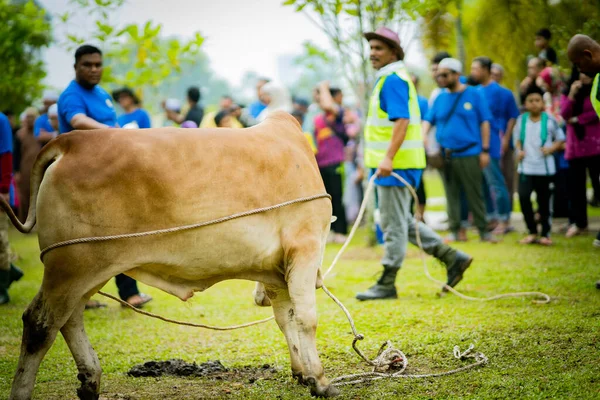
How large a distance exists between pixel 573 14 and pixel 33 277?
1224 cm

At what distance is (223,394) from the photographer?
4512 millimetres

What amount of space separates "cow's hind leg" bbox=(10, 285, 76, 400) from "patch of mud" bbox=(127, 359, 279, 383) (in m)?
1.09

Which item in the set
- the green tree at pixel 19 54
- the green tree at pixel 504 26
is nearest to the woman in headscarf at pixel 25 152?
the green tree at pixel 19 54

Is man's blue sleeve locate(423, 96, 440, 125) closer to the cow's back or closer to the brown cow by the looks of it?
the brown cow

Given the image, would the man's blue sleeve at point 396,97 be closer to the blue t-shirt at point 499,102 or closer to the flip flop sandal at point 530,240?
the flip flop sandal at point 530,240

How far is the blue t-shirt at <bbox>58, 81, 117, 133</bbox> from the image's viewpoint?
6.59 m

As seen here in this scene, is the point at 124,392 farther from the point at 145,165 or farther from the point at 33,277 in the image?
the point at 33,277

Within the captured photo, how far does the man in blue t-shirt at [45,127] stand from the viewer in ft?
42.1

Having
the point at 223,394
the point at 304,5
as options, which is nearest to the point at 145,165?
the point at 223,394

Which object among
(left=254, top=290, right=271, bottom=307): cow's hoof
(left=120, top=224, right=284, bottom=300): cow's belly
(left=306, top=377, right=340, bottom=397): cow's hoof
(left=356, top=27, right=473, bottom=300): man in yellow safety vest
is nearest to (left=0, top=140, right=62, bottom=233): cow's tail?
(left=120, top=224, right=284, bottom=300): cow's belly

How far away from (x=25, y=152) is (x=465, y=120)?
908cm

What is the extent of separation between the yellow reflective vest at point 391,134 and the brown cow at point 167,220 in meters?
2.36

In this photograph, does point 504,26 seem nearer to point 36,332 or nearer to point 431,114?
point 431,114

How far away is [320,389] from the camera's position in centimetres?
433
